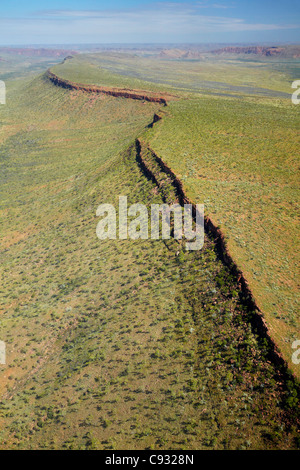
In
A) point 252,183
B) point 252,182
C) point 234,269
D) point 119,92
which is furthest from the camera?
point 119,92

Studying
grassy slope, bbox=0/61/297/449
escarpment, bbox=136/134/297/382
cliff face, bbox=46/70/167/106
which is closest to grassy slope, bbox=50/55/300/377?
escarpment, bbox=136/134/297/382

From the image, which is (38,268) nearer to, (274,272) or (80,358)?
(80,358)

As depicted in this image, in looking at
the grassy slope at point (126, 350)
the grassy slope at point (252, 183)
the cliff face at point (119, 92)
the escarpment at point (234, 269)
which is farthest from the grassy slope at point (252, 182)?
the cliff face at point (119, 92)

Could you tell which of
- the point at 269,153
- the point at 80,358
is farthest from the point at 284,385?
the point at 269,153

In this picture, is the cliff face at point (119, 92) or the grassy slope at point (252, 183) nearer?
the grassy slope at point (252, 183)

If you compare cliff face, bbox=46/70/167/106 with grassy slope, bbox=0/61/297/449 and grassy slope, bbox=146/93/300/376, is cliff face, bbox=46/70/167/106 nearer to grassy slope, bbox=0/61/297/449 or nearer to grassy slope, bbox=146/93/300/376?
grassy slope, bbox=146/93/300/376

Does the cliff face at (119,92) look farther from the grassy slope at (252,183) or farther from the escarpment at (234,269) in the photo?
the escarpment at (234,269)

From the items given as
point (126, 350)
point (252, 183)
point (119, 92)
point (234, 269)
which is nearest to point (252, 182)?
point (252, 183)

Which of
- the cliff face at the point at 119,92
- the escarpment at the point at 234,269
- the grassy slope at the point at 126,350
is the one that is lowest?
the grassy slope at the point at 126,350

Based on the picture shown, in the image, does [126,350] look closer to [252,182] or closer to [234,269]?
[234,269]
